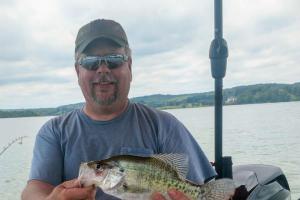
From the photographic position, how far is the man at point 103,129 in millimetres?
4309

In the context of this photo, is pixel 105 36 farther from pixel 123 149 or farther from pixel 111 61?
pixel 123 149

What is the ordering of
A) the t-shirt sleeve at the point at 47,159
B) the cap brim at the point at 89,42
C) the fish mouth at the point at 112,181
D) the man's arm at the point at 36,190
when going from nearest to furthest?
1. the fish mouth at the point at 112,181
2. the man's arm at the point at 36,190
3. the t-shirt sleeve at the point at 47,159
4. the cap brim at the point at 89,42

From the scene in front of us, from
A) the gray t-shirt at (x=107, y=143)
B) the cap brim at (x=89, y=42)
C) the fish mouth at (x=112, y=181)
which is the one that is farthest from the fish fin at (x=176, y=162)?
the cap brim at (x=89, y=42)

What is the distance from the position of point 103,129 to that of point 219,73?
48.8 inches

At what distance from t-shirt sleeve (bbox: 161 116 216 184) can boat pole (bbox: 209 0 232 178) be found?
287mm

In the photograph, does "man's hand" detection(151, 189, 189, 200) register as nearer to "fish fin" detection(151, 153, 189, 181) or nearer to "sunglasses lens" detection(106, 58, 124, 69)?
"fish fin" detection(151, 153, 189, 181)

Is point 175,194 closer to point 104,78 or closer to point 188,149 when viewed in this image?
point 188,149

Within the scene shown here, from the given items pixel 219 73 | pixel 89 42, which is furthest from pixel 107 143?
pixel 219 73

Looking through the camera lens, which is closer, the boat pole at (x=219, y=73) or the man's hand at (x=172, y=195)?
the man's hand at (x=172, y=195)

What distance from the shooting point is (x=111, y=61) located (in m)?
4.36

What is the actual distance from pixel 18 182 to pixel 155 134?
17.9 meters

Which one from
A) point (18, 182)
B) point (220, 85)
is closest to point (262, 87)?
point (18, 182)

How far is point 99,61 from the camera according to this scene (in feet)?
14.3

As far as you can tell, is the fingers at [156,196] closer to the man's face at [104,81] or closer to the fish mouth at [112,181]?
the fish mouth at [112,181]
